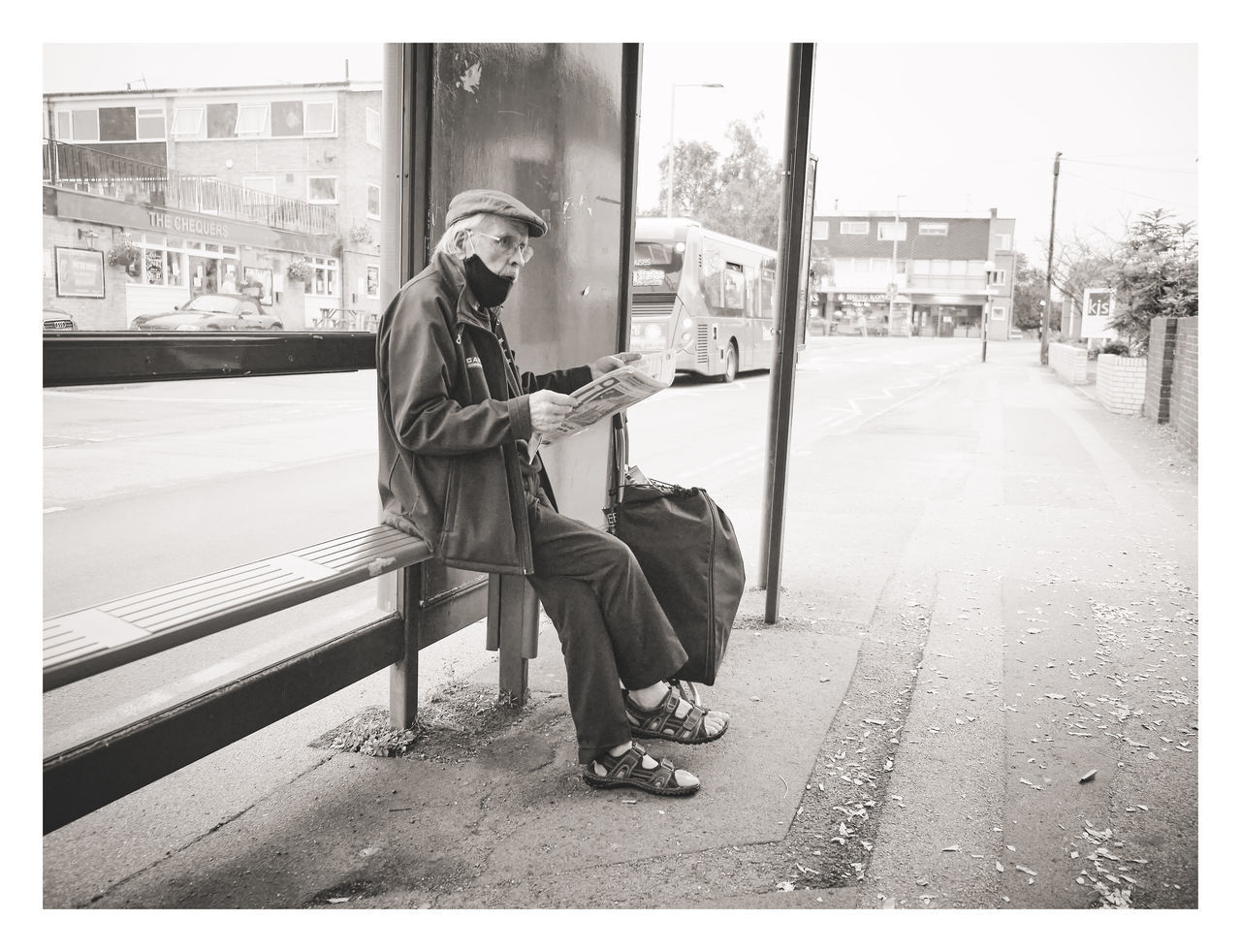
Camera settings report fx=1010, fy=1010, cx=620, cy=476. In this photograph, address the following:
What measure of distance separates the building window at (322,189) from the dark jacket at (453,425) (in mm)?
495

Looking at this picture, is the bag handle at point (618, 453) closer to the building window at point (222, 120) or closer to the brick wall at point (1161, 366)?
the building window at point (222, 120)

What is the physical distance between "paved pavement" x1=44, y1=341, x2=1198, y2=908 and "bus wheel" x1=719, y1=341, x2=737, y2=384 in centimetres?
1610

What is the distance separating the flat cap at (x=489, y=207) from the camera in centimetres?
293

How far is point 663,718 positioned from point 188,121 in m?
2.32

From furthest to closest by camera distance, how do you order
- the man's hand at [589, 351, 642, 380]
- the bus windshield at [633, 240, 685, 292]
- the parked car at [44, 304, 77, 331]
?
the bus windshield at [633, 240, 685, 292], the man's hand at [589, 351, 642, 380], the parked car at [44, 304, 77, 331]

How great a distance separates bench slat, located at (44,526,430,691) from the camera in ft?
7.05

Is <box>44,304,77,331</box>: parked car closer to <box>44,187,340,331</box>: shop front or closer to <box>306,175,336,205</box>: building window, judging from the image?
<box>44,187,340,331</box>: shop front

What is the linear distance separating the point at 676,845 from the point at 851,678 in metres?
1.58

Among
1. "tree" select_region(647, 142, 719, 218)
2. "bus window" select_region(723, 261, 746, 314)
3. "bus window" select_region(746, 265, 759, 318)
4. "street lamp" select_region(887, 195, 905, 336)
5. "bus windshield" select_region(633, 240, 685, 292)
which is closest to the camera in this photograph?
"bus windshield" select_region(633, 240, 685, 292)

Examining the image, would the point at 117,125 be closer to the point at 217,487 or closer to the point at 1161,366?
the point at 217,487

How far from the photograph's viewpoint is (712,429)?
42.9ft

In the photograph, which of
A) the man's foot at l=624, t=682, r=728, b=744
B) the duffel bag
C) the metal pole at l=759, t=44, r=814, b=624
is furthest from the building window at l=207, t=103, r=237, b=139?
the metal pole at l=759, t=44, r=814, b=624

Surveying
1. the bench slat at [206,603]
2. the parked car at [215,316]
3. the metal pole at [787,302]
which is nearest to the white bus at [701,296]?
the metal pole at [787,302]

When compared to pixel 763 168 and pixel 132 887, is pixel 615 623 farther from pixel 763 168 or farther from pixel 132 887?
pixel 763 168
